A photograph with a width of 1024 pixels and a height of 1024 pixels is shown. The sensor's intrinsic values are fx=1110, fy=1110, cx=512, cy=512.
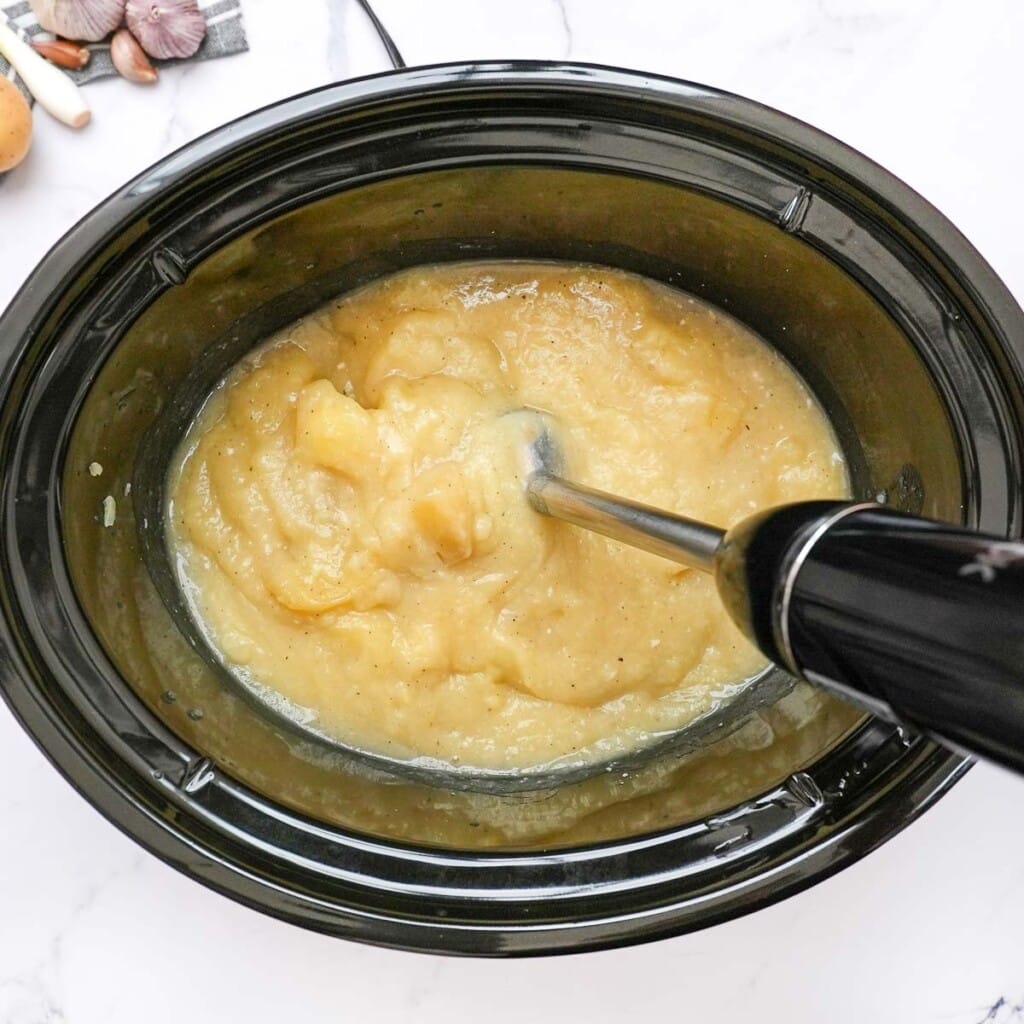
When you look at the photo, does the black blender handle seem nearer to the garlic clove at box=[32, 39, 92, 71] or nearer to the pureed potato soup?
the pureed potato soup

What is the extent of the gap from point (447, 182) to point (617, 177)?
20 cm

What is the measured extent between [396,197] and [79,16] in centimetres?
56

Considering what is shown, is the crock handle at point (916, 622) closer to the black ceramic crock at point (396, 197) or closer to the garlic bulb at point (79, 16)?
the black ceramic crock at point (396, 197)

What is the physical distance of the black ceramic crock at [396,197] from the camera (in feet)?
3.80

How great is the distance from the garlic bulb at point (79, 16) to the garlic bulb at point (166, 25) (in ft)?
0.08

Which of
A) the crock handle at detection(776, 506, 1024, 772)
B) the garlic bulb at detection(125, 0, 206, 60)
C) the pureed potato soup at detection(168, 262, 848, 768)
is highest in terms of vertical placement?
the garlic bulb at detection(125, 0, 206, 60)

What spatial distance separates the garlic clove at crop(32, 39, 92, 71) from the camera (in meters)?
1.49

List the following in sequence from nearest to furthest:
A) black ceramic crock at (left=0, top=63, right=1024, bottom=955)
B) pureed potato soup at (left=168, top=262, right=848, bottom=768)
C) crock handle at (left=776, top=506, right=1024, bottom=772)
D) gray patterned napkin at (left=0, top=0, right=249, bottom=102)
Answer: crock handle at (left=776, top=506, right=1024, bottom=772), black ceramic crock at (left=0, top=63, right=1024, bottom=955), pureed potato soup at (left=168, top=262, right=848, bottom=768), gray patterned napkin at (left=0, top=0, right=249, bottom=102)

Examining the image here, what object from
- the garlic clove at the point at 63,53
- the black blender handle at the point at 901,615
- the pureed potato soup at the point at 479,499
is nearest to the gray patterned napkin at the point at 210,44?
the garlic clove at the point at 63,53

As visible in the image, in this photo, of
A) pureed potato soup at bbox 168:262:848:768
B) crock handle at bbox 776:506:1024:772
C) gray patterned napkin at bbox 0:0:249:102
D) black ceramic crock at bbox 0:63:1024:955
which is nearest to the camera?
crock handle at bbox 776:506:1024:772

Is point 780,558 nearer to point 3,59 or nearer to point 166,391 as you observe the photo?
point 166,391

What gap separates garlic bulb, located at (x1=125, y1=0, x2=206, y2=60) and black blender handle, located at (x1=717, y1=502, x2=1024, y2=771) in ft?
3.63

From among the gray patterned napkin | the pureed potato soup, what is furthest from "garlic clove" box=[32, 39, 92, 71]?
the pureed potato soup

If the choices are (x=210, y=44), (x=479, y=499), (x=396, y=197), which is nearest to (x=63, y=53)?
(x=210, y=44)
